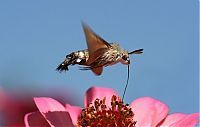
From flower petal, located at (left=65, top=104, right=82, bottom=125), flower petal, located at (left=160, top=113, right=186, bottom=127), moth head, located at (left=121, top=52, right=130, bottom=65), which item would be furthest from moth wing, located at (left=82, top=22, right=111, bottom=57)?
flower petal, located at (left=160, top=113, right=186, bottom=127)

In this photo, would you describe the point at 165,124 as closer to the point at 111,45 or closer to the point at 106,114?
the point at 106,114

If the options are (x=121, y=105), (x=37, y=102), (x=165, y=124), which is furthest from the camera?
(x=165, y=124)

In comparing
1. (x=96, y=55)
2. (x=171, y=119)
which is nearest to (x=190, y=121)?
(x=171, y=119)

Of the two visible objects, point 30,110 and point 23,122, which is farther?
point 30,110

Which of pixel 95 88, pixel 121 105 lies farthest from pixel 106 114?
pixel 95 88

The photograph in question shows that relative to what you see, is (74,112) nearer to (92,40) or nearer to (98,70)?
(98,70)

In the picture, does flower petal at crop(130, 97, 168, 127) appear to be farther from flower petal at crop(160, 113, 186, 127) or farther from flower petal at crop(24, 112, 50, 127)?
flower petal at crop(24, 112, 50, 127)

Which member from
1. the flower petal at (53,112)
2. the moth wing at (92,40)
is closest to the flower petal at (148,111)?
the flower petal at (53,112)
